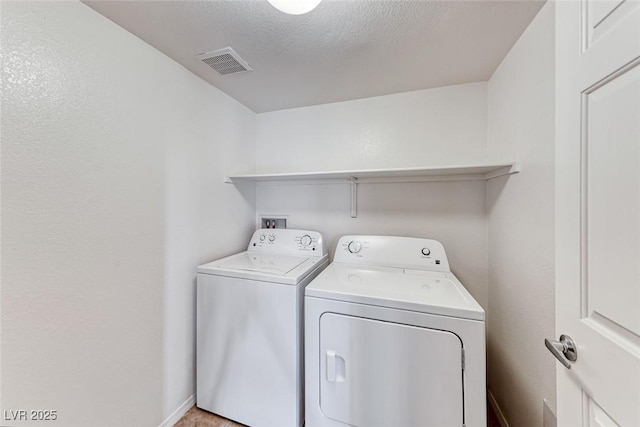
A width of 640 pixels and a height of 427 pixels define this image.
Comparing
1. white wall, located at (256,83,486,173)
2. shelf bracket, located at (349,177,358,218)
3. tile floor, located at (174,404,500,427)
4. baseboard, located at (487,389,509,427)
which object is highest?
white wall, located at (256,83,486,173)

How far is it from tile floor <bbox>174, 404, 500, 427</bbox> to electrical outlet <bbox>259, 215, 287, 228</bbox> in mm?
1465

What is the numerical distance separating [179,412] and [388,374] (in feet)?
4.61

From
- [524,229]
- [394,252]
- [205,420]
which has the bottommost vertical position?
[205,420]

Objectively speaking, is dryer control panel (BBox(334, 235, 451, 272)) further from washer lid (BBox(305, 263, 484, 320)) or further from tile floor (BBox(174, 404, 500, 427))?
tile floor (BBox(174, 404, 500, 427))

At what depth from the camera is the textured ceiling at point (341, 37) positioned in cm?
109

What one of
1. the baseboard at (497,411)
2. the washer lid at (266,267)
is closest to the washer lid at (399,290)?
the washer lid at (266,267)

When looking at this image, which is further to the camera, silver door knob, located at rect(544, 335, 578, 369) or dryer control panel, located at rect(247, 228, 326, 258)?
dryer control panel, located at rect(247, 228, 326, 258)

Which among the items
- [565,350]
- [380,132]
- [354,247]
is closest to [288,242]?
[354,247]

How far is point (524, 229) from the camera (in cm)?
124

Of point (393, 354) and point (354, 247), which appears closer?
point (393, 354)

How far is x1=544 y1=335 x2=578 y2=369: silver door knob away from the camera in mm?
606

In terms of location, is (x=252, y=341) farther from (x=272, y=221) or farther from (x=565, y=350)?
(x=565, y=350)

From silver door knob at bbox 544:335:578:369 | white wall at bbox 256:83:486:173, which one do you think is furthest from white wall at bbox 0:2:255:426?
silver door knob at bbox 544:335:578:369

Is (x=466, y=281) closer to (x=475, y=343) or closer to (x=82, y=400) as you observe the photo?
(x=475, y=343)
